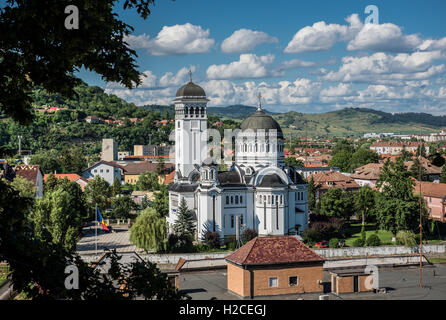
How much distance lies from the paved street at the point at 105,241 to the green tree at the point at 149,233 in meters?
1.97

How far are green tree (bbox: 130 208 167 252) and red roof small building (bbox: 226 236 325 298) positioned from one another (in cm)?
1378

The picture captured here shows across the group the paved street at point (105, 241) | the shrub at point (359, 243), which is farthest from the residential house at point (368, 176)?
the paved street at point (105, 241)

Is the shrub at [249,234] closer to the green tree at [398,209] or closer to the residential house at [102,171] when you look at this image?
the green tree at [398,209]

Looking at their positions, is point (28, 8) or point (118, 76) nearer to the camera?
point (28, 8)

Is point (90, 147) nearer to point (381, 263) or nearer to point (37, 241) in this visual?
point (381, 263)

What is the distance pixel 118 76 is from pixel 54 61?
3.32ft

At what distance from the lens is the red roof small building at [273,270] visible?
29.7 m

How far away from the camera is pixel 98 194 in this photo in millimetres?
69500

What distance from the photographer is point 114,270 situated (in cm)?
957

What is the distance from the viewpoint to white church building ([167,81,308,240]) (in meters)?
49.4

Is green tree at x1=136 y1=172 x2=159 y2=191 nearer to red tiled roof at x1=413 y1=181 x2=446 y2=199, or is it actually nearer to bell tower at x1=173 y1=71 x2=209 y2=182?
bell tower at x1=173 y1=71 x2=209 y2=182

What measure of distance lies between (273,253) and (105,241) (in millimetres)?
24689
